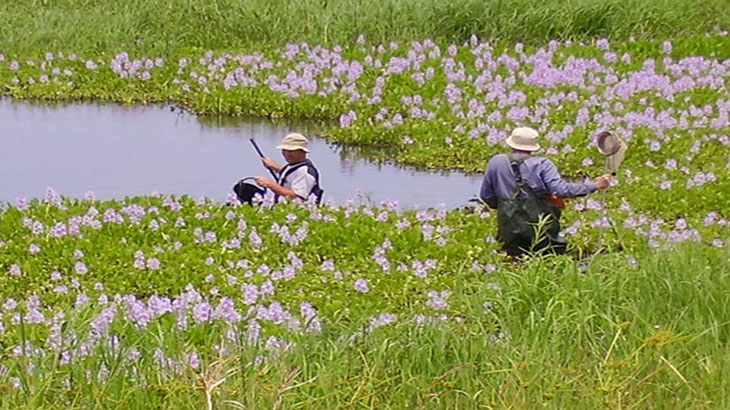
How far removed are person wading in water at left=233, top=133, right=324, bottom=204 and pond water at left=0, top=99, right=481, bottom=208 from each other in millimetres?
549

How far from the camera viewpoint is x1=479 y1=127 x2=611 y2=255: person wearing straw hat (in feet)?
28.9

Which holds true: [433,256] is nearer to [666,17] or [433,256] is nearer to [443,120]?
[443,120]

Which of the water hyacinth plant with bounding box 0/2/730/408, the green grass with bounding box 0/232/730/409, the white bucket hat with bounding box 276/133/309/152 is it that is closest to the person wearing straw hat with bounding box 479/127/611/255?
the water hyacinth plant with bounding box 0/2/730/408

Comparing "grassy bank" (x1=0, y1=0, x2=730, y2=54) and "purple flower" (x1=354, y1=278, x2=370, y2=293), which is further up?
"grassy bank" (x1=0, y1=0, x2=730, y2=54)

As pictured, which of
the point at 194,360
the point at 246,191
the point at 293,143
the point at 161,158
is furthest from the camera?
the point at 161,158

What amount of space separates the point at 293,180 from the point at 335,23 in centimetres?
658

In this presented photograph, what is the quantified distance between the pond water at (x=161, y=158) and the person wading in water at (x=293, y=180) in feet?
1.80

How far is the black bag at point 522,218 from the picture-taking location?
347 inches

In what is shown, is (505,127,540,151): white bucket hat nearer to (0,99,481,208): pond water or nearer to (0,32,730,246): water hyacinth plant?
(0,32,730,246): water hyacinth plant

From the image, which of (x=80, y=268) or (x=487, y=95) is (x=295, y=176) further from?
(x=487, y=95)

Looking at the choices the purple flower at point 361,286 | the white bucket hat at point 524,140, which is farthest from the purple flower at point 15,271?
the white bucket hat at point 524,140

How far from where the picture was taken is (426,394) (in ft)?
17.0

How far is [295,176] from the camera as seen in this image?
9.88 meters

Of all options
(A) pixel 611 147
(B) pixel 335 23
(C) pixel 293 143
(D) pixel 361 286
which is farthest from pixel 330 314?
(B) pixel 335 23
